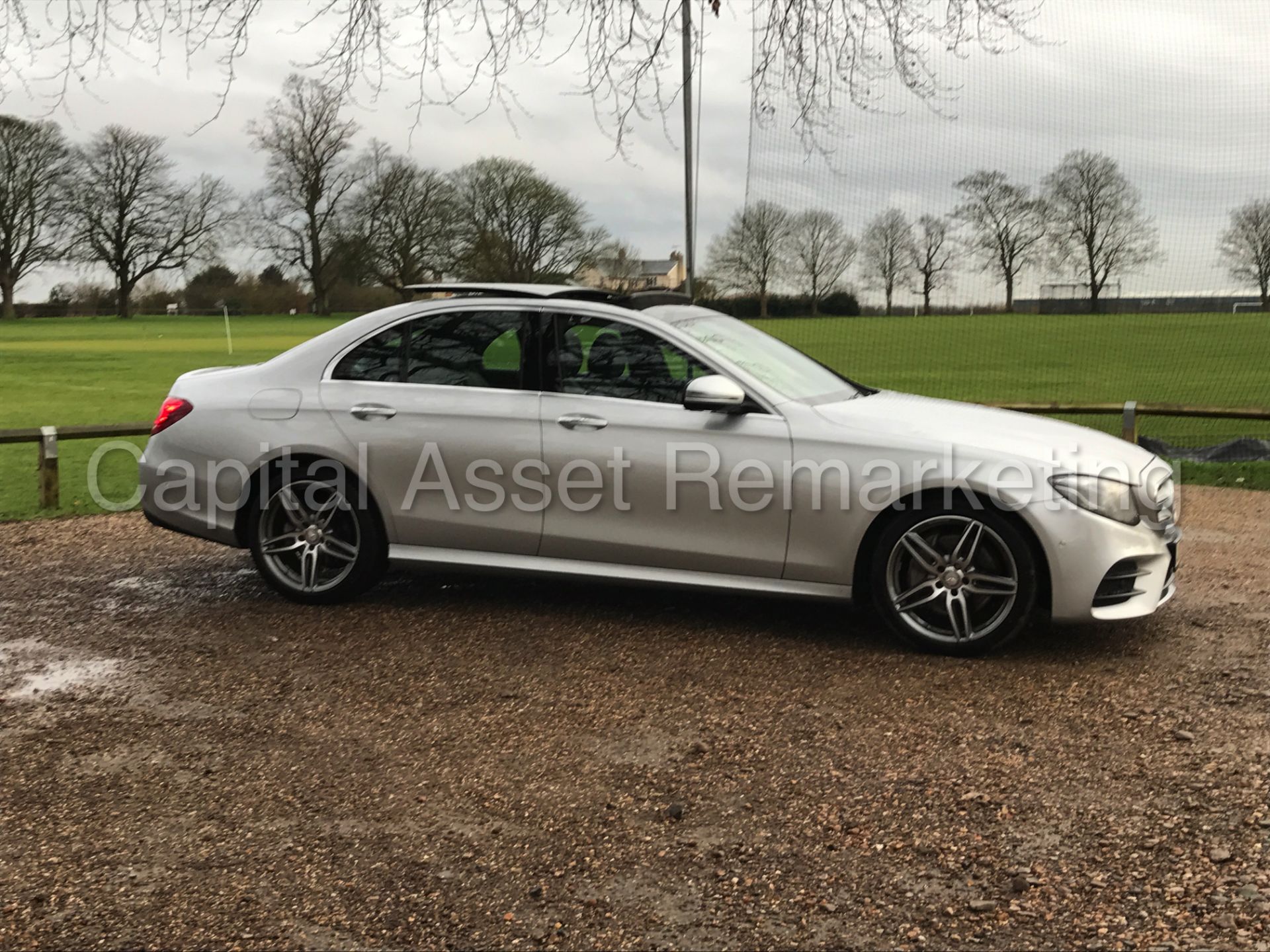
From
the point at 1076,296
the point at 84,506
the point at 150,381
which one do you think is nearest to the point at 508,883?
the point at 84,506

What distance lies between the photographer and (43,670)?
5887 mm

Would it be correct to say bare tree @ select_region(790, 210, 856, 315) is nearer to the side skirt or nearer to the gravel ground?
the gravel ground

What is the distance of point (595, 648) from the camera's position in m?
6.03

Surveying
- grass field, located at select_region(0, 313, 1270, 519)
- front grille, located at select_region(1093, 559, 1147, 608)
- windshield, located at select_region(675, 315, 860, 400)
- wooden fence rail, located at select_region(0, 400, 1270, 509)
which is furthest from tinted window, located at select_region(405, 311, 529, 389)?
grass field, located at select_region(0, 313, 1270, 519)

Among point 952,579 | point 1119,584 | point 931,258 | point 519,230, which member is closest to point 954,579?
point 952,579

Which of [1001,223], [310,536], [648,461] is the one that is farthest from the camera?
[1001,223]

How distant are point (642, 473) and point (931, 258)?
371 inches

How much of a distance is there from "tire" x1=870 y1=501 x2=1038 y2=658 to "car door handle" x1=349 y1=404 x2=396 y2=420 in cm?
263

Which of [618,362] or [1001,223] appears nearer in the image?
[618,362]

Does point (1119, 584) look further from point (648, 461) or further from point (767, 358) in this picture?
point (648, 461)

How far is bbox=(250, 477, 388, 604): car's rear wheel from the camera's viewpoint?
6656mm

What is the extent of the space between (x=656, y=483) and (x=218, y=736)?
2.31 metres

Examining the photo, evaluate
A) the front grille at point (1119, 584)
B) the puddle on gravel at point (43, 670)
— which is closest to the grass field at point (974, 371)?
the puddle on gravel at point (43, 670)

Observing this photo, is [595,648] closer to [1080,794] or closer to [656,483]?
[656,483]
